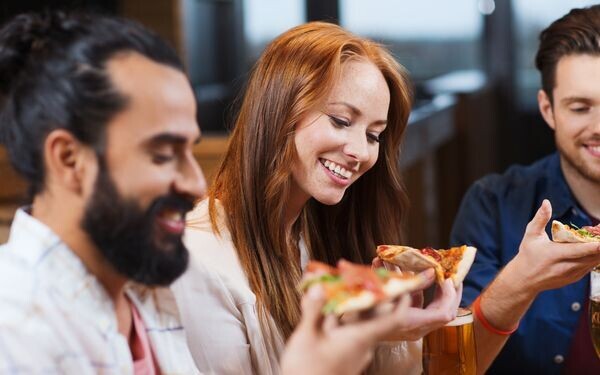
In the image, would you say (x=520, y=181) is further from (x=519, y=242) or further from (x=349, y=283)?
(x=349, y=283)

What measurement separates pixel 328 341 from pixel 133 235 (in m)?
0.31

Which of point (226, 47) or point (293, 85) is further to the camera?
point (226, 47)

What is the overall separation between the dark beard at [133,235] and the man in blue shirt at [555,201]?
1.16 metres

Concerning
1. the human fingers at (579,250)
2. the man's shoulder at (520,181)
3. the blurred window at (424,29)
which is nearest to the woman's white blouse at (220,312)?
the human fingers at (579,250)

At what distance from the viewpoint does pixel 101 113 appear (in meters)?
1.29

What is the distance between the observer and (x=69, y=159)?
130 centimetres

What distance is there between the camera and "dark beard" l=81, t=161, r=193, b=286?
1299 mm

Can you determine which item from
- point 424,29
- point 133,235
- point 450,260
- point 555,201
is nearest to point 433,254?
point 450,260

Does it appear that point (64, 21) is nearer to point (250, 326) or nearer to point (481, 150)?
point (250, 326)

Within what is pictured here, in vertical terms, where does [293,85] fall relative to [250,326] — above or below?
above

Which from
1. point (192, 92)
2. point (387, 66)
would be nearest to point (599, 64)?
point (387, 66)

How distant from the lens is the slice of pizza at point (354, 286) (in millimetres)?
1220

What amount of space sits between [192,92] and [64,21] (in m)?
0.21

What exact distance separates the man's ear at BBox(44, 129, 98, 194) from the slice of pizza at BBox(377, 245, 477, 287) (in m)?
0.70
